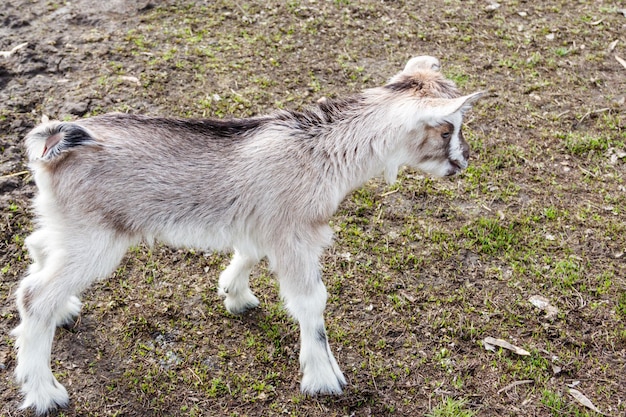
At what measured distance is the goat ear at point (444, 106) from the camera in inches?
171

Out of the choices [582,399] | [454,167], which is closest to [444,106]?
[454,167]

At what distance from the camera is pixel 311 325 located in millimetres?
4723

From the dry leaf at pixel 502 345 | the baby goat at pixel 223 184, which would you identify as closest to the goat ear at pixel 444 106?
the baby goat at pixel 223 184

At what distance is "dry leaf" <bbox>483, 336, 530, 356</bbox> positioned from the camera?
5.22 metres

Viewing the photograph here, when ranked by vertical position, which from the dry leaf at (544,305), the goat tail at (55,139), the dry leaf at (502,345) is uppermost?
the goat tail at (55,139)

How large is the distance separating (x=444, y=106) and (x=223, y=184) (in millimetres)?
1544

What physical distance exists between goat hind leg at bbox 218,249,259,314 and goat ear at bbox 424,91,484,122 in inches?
68.3

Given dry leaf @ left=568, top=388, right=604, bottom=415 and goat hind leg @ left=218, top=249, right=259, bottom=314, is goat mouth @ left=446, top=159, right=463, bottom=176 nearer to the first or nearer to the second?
goat hind leg @ left=218, top=249, right=259, bottom=314

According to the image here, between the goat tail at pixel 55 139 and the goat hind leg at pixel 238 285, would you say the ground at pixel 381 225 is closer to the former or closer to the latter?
the goat hind leg at pixel 238 285

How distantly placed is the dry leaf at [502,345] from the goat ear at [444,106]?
1.85m

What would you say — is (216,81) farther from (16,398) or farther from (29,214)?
(16,398)

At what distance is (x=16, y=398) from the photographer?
4.75m

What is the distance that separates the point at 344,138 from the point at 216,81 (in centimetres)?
322

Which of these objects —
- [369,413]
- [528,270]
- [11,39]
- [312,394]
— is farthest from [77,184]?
[11,39]
